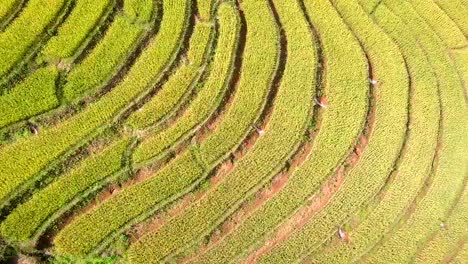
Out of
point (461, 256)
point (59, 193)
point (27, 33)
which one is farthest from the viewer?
point (461, 256)

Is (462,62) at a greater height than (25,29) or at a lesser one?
lesser

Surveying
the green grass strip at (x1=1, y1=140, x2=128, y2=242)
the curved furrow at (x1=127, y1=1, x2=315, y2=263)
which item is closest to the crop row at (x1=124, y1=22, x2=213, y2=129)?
the green grass strip at (x1=1, y1=140, x2=128, y2=242)

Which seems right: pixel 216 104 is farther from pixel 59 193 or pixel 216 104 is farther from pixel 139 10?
pixel 59 193

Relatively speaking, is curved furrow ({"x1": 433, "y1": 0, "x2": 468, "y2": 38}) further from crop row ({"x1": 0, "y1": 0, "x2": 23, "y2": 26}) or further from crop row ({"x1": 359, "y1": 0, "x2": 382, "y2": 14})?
crop row ({"x1": 0, "y1": 0, "x2": 23, "y2": 26})

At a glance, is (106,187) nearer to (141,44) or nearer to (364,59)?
(141,44)

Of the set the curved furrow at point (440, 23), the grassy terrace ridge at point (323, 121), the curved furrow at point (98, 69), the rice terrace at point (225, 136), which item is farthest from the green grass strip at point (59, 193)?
the curved furrow at point (440, 23)

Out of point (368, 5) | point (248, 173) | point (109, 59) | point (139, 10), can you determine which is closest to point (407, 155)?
point (248, 173)

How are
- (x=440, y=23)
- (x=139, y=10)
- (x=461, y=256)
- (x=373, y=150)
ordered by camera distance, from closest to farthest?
1. (x=139, y=10)
2. (x=461, y=256)
3. (x=373, y=150)
4. (x=440, y=23)
